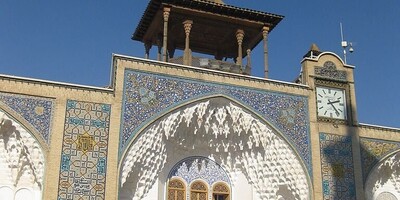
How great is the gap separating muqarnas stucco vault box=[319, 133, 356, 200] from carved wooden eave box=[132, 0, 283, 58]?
8.83ft

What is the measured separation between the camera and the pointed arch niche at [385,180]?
11.1 metres

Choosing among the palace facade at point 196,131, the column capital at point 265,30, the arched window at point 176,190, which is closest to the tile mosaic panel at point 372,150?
the palace facade at point 196,131

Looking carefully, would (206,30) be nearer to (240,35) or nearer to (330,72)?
(240,35)

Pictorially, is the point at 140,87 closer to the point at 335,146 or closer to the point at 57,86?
the point at 57,86

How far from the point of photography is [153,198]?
396 inches

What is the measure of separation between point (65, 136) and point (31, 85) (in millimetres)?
1001

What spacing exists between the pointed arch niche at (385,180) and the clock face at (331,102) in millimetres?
1205

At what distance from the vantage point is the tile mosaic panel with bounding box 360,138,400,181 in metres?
Result: 11.0

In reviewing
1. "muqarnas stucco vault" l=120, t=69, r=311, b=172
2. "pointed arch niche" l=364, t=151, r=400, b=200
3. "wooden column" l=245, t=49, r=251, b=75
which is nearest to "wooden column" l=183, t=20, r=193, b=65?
"muqarnas stucco vault" l=120, t=69, r=311, b=172

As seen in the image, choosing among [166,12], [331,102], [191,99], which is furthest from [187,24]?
[331,102]

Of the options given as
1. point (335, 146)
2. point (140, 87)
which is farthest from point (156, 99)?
point (335, 146)

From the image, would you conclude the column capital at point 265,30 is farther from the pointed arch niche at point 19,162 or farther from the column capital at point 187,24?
the pointed arch niche at point 19,162

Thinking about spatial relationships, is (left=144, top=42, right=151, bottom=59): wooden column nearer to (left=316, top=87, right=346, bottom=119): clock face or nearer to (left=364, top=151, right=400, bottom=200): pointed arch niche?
(left=316, top=87, right=346, bottom=119): clock face

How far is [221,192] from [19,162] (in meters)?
3.67
